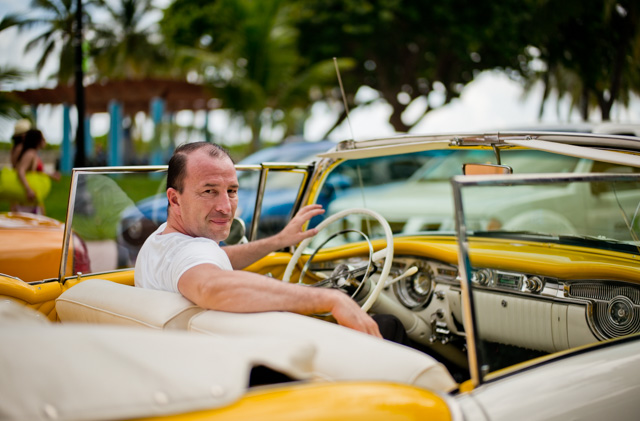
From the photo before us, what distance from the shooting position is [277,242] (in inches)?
117

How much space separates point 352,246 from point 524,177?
5.67 ft

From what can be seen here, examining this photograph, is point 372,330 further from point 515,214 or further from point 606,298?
point 515,214

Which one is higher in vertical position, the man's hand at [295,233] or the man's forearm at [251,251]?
the man's hand at [295,233]

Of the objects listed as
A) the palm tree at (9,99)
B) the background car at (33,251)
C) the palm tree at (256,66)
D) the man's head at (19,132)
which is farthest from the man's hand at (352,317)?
the palm tree at (256,66)

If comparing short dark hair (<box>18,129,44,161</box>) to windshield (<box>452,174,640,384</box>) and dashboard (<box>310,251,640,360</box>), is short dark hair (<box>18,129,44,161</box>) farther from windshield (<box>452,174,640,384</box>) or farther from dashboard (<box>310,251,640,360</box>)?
windshield (<box>452,174,640,384</box>)

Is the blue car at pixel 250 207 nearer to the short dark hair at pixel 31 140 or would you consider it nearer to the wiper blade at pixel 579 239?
the wiper blade at pixel 579 239

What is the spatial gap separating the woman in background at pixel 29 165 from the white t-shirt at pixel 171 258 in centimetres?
376

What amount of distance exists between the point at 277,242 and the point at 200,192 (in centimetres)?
70

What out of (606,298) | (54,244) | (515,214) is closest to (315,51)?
(515,214)

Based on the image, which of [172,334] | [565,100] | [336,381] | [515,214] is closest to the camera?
[172,334]

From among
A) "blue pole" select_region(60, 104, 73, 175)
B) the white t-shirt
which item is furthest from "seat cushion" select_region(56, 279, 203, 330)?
"blue pole" select_region(60, 104, 73, 175)

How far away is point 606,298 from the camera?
2480mm

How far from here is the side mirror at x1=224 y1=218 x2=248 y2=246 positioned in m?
3.60

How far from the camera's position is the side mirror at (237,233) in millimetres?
3598
